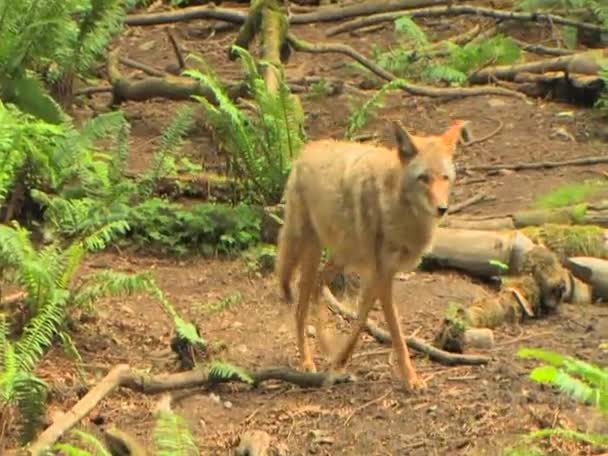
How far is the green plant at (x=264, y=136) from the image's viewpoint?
11.4 metres

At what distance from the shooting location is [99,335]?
30.3 feet

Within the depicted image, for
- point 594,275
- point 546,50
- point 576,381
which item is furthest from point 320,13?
point 576,381

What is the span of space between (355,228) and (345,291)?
1776 millimetres

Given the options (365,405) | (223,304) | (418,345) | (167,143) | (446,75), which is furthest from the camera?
(446,75)

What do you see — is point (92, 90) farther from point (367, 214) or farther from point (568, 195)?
point (367, 214)

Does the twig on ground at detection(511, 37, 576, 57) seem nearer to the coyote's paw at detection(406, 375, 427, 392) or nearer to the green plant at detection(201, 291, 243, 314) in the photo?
the green plant at detection(201, 291, 243, 314)

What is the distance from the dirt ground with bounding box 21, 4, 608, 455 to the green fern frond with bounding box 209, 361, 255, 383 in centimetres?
10

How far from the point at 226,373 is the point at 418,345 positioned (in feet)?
4.44

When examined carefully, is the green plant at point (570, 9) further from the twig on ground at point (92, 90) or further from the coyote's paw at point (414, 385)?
the coyote's paw at point (414, 385)

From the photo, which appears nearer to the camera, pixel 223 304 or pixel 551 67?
pixel 223 304

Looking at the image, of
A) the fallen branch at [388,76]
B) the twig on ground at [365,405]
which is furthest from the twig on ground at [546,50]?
the twig on ground at [365,405]

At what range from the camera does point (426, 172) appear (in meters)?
8.21

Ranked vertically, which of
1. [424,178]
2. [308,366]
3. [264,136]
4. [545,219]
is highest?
[424,178]

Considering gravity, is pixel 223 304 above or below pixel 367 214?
→ below
